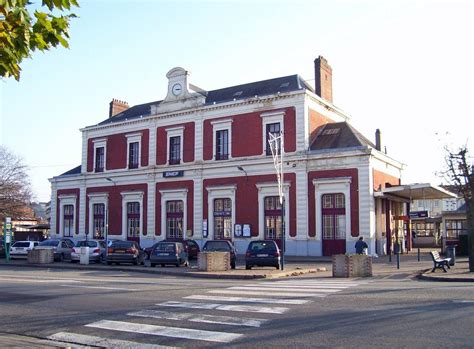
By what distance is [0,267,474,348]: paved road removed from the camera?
8633 millimetres

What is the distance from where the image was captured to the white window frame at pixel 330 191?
35.6 metres

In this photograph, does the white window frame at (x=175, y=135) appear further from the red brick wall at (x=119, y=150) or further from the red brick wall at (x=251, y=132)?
the red brick wall at (x=251, y=132)

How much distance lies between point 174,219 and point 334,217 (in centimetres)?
1428

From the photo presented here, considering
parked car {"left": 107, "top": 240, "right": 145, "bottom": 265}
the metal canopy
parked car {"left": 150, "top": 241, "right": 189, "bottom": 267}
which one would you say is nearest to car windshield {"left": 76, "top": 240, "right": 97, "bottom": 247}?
parked car {"left": 107, "top": 240, "right": 145, "bottom": 265}

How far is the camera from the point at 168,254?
2795cm

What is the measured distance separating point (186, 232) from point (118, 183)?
9.64 m

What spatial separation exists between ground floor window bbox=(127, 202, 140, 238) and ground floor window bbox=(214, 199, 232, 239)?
28.3ft

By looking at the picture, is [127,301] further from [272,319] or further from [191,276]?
[191,276]

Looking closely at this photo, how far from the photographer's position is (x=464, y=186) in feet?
104

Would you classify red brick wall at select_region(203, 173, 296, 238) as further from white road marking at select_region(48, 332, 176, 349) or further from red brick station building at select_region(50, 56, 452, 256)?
white road marking at select_region(48, 332, 176, 349)

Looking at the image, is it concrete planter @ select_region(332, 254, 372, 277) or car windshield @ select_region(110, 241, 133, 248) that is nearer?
concrete planter @ select_region(332, 254, 372, 277)

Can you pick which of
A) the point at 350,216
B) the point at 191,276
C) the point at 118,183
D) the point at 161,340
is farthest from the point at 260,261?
the point at 118,183

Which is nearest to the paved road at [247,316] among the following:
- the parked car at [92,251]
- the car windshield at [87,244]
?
the parked car at [92,251]

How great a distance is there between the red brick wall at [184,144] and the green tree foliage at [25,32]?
37.3 m
